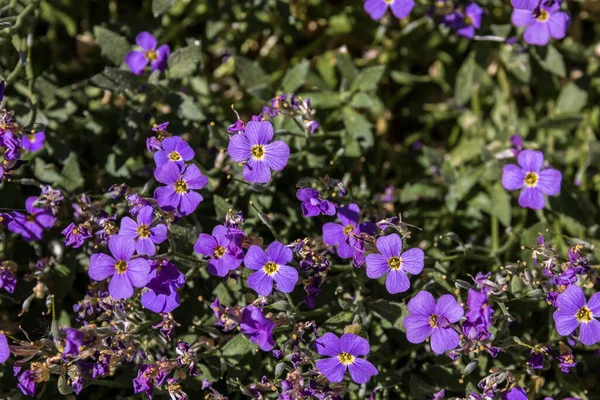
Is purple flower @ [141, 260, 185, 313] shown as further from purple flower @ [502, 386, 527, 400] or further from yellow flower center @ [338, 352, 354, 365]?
purple flower @ [502, 386, 527, 400]

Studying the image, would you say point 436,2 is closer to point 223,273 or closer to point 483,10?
point 483,10

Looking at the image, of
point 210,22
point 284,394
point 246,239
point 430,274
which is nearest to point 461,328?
point 430,274

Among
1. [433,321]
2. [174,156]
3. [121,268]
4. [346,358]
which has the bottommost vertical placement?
[346,358]

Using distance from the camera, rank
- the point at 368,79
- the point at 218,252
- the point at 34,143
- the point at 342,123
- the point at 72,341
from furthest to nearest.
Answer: the point at 342,123 < the point at 368,79 < the point at 34,143 < the point at 218,252 < the point at 72,341

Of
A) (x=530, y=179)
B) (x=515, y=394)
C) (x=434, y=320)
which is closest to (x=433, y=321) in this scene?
(x=434, y=320)

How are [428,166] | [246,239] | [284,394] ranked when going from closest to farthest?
[284,394] < [246,239] < [428,166]

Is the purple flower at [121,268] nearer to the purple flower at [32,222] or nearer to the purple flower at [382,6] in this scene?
the purple flower at [32,222]

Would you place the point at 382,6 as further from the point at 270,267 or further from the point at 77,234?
the point at 77,234
